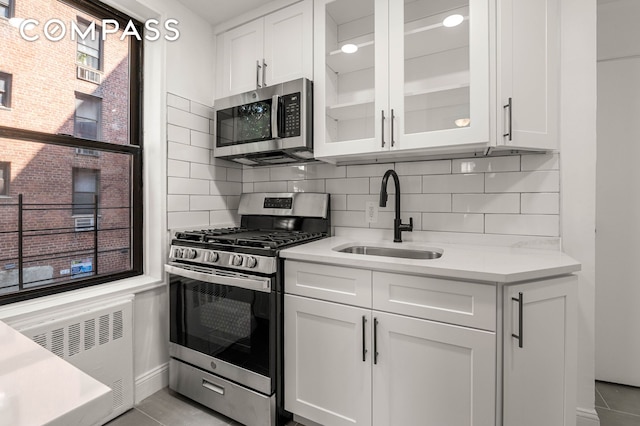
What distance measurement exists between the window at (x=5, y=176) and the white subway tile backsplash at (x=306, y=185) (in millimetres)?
1508

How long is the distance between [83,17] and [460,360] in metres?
2.60

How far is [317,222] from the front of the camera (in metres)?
2.11

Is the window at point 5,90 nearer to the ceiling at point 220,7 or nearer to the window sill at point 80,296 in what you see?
the window sill at point 80,296

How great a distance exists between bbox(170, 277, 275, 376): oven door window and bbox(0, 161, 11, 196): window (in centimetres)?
90

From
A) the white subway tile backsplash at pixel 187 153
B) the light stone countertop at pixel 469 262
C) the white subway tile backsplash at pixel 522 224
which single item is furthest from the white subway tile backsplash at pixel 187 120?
the white subway tile backsplash at pixel 522 224

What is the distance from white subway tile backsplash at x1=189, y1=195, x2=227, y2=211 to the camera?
85.3 inches

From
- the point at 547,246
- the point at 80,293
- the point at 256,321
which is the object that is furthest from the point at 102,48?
the point at 547,246

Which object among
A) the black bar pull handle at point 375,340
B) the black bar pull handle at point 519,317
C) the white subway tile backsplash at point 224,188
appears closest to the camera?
the black bar pull handle at point 519,317

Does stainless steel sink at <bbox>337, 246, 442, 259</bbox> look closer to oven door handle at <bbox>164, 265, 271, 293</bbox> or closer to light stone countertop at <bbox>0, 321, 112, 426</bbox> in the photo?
oven door handle at <bbox>164, 265, 271, 293</bbox>

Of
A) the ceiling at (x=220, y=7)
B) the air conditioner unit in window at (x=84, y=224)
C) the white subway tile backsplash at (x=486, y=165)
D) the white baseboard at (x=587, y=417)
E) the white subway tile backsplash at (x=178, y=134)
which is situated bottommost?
the white baseboard at (x=587, y=417)

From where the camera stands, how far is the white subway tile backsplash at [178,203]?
2.00 m

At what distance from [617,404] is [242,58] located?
10.3ft

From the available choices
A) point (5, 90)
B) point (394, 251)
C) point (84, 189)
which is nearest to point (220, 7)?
point (5, 90)

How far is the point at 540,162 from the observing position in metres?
1.62
